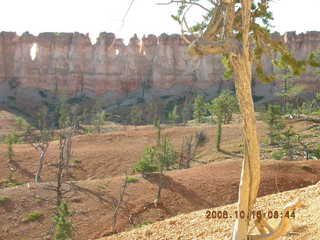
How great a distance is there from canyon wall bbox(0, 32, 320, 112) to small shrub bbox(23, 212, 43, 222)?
72.6 m

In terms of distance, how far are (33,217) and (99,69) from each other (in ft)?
260

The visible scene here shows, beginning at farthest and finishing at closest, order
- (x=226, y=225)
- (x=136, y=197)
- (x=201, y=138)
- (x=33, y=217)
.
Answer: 1. (x=201, y=138)
2. (x=136, y=197)
3. (x=33, y=217)
4. (x=226, y=225)

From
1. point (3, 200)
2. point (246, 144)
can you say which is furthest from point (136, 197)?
point (246, 144)

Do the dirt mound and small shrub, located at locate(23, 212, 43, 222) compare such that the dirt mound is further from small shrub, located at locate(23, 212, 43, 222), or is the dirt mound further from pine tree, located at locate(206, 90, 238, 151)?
pine tree, located at locate(206, 90, 238, 151)

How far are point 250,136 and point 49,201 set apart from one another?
24.7m

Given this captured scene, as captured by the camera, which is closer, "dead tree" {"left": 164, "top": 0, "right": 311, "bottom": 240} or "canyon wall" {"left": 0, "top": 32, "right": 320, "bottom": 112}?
"dead tree" {"left": 164, "top": 0, "right": 311, "bottom": 240}

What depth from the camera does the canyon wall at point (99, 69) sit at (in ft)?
328

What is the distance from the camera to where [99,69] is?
338 ft

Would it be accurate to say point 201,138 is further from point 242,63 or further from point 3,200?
point 242,63

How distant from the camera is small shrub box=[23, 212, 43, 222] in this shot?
26.1 metres

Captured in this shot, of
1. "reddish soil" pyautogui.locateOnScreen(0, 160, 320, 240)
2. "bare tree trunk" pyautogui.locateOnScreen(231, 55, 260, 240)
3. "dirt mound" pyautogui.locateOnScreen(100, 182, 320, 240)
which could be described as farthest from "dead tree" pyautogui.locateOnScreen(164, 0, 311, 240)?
"reddish soil" pyautogui.locateOnScreen(0, 160, 320, 240)

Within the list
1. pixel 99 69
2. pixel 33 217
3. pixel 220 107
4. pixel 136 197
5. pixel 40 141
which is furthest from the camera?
pixel 99 69

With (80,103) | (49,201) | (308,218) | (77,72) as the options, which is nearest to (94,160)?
(49,201)
